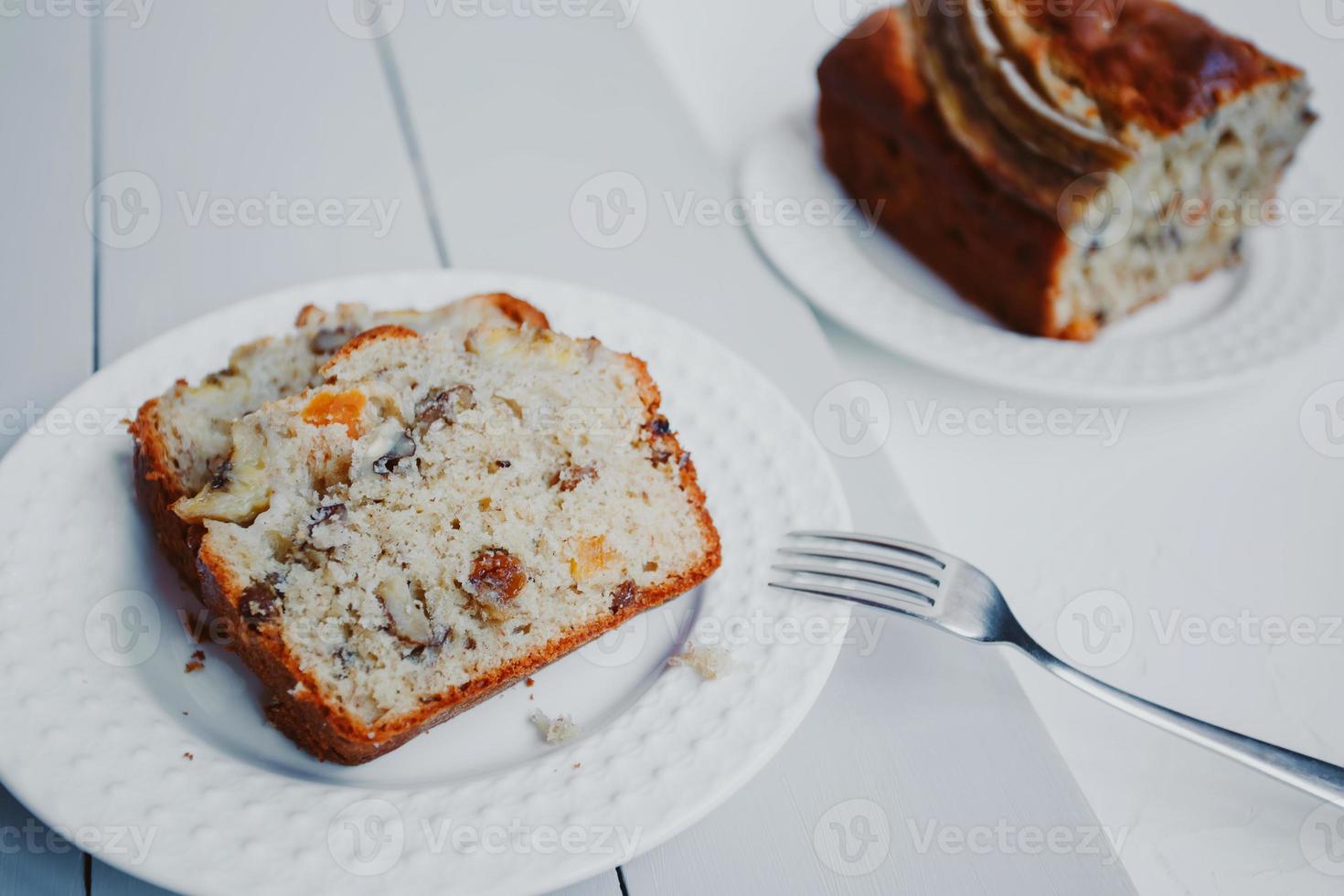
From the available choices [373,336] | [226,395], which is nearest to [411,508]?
[373,336]

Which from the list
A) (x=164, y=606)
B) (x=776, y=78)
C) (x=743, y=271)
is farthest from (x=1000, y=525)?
(x=776, y=78)

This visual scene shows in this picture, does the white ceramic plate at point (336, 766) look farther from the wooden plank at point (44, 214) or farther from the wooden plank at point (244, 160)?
the wooden plank at point (244, 160)

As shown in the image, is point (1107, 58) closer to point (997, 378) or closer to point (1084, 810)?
point (997, 378)

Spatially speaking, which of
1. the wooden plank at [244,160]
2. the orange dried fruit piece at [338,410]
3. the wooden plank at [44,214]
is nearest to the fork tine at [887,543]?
the orange dried fruit piece at [338,410]

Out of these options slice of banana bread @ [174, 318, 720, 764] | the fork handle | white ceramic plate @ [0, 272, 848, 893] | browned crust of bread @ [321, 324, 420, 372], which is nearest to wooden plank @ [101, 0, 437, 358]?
white ceramic plate @ [0, 272, 848, 893]

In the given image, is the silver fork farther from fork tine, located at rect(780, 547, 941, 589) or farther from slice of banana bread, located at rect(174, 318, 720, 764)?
slice of banana bread, located at rect(174, 318, 720, 764)

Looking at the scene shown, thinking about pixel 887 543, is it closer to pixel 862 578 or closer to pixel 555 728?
pixel 862 578

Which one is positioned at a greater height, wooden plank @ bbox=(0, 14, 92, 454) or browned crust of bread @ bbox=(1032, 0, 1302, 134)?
browned crust of bread @ bbox=(1032, 0, 1302, 134)
